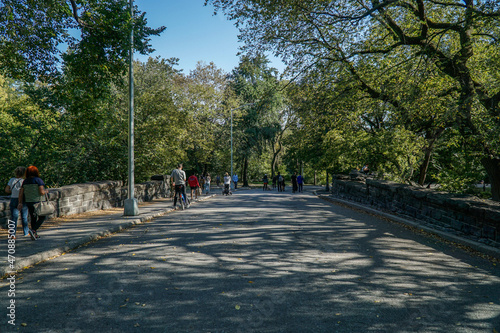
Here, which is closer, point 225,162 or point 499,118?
point 499,118

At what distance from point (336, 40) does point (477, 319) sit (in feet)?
35.3

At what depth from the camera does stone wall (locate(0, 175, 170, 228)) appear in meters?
10.3

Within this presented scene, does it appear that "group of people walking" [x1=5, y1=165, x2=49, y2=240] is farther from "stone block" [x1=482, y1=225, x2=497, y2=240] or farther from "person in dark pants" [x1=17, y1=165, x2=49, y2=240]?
"stone block" [x1=482, y1=225, x2=497, y2=240]

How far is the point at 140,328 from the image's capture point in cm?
318

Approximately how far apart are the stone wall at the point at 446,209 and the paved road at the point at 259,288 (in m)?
0.89

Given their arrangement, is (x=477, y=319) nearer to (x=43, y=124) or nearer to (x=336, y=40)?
(x=336, y=40)

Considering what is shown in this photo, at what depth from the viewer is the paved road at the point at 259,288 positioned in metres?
3.32

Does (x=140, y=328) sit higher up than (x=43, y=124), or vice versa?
A: (x=43, y=124)

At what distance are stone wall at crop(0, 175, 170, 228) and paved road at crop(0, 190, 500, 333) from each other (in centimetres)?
443

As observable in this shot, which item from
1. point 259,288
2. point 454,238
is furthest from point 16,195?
point 454,238

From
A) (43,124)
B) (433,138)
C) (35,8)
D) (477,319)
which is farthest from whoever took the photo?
(43,124)

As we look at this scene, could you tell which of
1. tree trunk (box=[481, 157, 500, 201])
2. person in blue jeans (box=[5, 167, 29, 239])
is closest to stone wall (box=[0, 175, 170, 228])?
person in blue jeans (box=[5, 167, 29, 239])

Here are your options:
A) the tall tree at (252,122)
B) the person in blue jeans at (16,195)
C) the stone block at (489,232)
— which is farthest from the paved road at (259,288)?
the tall tree at (252,122)

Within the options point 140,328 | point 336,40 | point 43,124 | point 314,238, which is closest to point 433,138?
point 336,40
